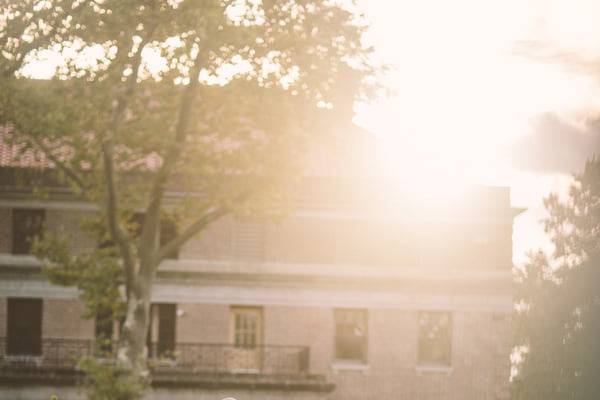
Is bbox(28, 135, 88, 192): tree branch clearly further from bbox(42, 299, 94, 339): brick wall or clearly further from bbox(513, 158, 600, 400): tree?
bbox(513, 158, 600, 400): tree

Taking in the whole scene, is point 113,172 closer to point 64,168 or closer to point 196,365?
point 64,168

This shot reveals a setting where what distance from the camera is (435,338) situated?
109ft

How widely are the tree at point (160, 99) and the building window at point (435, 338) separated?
1296 centimetres

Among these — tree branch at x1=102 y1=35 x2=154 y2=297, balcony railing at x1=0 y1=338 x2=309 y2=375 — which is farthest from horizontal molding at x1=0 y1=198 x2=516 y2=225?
tree branch at x1=102 y1=35 x2=154 y2=297

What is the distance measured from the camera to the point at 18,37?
21.3 m

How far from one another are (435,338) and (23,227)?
49.0ft

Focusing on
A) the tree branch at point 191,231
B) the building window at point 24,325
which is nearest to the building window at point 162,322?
the building window at point 24,325

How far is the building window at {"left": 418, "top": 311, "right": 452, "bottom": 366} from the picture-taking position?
33188mm

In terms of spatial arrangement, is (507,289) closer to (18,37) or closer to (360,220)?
(360,220)

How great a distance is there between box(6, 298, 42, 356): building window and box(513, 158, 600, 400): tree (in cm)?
1899

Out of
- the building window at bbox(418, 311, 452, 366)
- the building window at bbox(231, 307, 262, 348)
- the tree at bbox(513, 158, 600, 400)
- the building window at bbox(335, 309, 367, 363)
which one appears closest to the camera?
the building window at bbox(231, 307, 262, 348)

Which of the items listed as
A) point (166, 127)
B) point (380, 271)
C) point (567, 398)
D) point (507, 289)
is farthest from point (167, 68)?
point (567, 398)

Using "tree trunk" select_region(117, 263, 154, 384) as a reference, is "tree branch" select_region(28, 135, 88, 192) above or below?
above

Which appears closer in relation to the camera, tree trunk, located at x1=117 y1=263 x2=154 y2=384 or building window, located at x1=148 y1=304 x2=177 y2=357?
tree trunk, located at x1=117 y1=263 x2=154 y2=384
